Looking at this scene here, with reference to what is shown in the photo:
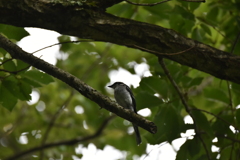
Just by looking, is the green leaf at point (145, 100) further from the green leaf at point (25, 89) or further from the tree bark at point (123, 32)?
the green leaf at point (25, 89)

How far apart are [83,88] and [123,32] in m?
0.69

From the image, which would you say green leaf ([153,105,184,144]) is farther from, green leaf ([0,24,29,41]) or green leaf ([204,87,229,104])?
green leaf ([0,24,29,41])

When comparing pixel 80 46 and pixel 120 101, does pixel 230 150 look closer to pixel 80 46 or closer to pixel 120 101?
pixel 120 101

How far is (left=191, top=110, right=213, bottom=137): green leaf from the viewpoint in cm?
339

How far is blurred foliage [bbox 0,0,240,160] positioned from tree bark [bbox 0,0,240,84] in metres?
0.32

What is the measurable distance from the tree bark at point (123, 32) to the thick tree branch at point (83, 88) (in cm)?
24

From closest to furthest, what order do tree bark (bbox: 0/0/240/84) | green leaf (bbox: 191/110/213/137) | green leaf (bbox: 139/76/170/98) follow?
tree bark (bbox: 0/0/240/84) → green leaf (bbox: 191/110/213/137) → green leaf (bbox: 139/76/170/98)

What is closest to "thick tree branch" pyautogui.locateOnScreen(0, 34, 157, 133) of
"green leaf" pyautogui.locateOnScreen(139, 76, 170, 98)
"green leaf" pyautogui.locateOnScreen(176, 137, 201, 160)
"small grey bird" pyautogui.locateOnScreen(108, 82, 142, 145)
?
"green leaf" pyautogui.locateOnScreen(139, 76, 170, 98)

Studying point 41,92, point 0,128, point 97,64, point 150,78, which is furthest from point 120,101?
point 0,128

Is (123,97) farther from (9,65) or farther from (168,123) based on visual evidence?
(9,65)

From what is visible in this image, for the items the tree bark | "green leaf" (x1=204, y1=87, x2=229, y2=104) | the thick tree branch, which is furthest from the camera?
"green leaf" (x1=204, y1=87, x2=229, y2=104)

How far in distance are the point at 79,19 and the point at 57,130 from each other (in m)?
4.25

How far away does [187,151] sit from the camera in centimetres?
356

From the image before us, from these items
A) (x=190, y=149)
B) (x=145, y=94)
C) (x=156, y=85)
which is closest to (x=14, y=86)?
(x=145, y=94)
